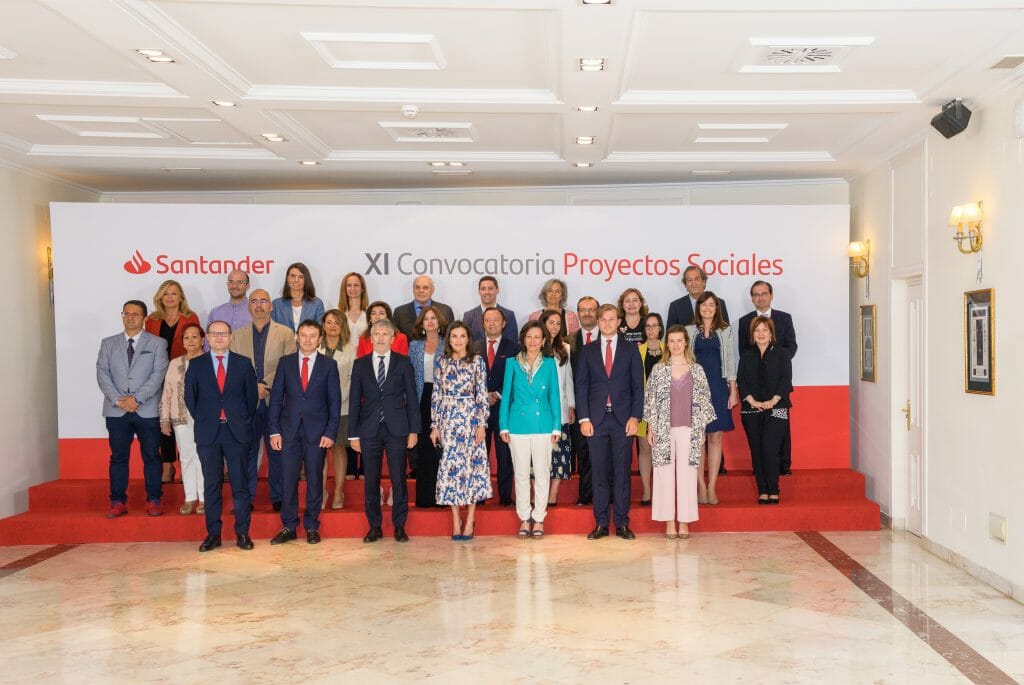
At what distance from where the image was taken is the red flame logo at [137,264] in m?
8.75

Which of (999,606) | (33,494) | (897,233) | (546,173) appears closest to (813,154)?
(897,233)

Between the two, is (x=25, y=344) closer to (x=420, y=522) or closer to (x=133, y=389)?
(x=133, y=389)

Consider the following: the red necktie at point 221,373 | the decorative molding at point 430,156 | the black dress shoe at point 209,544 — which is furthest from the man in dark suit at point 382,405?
the decorative molding at point 430,156

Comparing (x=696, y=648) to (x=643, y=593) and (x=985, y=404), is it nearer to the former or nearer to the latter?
(x=643, y=593)

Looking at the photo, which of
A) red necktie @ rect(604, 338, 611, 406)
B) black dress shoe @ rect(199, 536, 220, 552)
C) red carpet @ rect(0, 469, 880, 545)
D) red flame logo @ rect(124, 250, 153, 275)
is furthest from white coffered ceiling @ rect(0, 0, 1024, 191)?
black dress shoe @ rect(199, 536, 220, 552)

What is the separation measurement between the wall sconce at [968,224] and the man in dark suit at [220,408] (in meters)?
5.18

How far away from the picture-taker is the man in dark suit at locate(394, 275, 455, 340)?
8383mm

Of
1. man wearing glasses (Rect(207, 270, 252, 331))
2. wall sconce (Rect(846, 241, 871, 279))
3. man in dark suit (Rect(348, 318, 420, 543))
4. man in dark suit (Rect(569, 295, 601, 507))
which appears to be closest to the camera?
man in dark suit (Rect(348, 318, 420, 543))

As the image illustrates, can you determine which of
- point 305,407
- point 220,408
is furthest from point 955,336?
point 220,408

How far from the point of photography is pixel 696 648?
4934 millimetres

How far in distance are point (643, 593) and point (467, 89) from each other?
11.5ft

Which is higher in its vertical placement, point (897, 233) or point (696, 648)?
point (897, 233)

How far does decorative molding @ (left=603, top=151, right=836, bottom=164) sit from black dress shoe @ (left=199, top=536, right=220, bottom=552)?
15.4ft

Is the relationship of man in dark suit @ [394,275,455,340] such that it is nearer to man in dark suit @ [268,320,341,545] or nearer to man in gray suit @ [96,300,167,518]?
man in dark suit @ [268,320,341,545]
